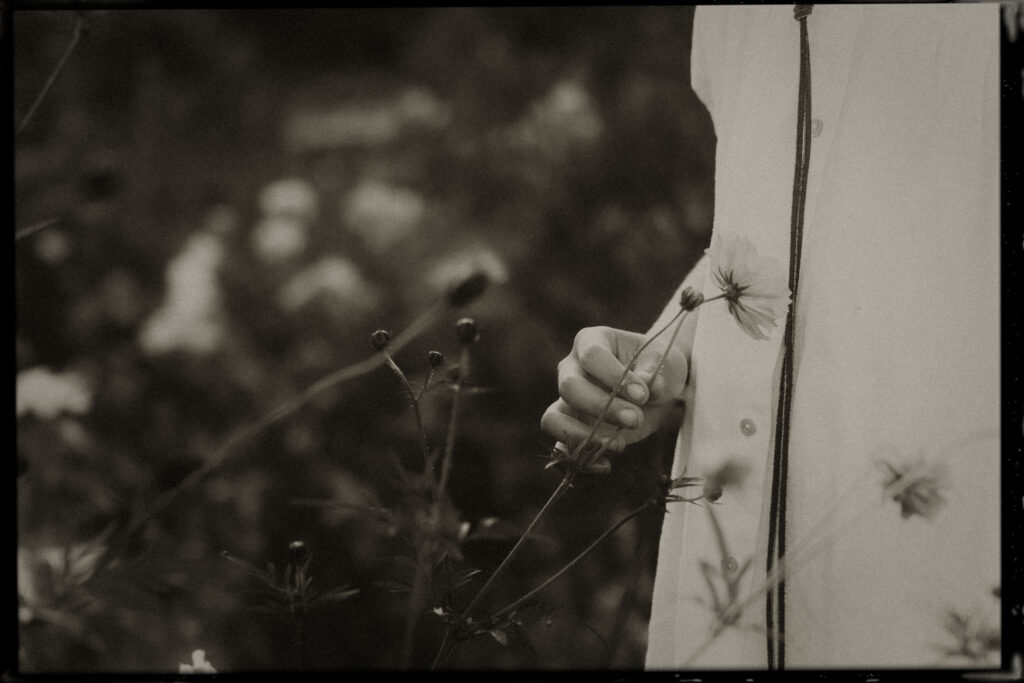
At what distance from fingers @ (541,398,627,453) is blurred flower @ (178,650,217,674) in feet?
1.05

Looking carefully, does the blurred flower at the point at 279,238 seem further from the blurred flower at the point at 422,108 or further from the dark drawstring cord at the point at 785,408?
the dark drawstring cord at the point at 785,408

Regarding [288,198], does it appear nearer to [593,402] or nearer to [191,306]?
[191,306]

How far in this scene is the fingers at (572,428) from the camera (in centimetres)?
57

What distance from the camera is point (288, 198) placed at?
665 mm

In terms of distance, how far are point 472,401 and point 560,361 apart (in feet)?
0.26

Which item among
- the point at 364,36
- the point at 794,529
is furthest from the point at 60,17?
the point at 794,529

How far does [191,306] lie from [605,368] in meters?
0.35

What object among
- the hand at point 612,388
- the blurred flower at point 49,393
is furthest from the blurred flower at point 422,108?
the blurred flower at point 49,393

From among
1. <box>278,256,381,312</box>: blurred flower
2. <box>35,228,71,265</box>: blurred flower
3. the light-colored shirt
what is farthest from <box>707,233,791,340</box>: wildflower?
<box>35,228,71,265</box>: blurred flower

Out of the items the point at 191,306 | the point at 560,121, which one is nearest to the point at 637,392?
the point at 560,121

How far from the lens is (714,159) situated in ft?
2.23

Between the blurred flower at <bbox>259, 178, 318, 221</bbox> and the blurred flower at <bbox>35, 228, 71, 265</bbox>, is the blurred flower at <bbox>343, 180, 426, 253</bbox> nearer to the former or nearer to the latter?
the blurred flower at <bbox>259, 178, 318, 221</bbox>

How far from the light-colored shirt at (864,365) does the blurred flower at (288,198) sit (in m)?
0.31

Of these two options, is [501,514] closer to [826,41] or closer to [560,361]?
[560,361]
